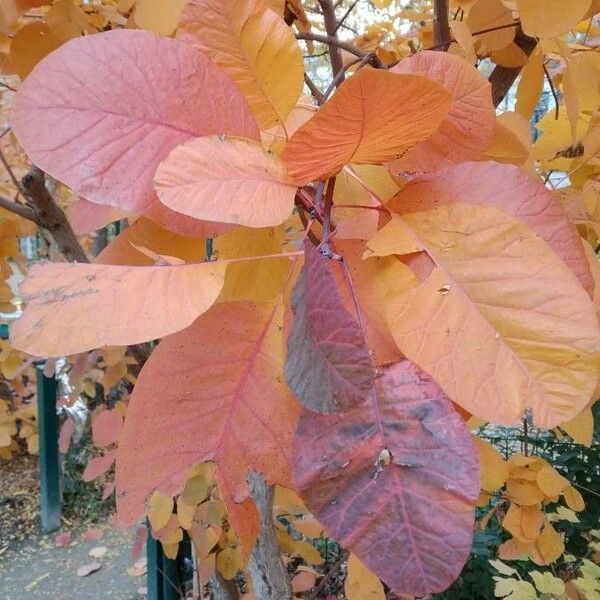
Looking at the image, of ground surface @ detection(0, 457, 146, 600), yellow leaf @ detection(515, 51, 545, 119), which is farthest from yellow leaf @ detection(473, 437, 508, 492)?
ground surface @ detection(0, 457, 146, 600)

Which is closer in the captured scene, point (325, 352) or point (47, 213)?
point (325, 352)

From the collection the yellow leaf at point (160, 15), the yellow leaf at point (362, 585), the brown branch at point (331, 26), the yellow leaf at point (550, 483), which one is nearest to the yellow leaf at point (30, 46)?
the yellow leaf at point (160, 15)

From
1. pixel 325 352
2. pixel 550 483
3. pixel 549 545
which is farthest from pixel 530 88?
pixel 549 545

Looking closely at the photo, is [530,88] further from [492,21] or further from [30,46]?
[30,46]

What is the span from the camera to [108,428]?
0.97 meters

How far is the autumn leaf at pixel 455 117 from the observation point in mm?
276

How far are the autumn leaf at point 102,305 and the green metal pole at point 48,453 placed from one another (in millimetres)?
2171

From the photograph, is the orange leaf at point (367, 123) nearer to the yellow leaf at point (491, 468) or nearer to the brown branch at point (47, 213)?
the yellow leaf at point (491, 468)

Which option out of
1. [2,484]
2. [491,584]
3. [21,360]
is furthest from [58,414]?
[491,584]

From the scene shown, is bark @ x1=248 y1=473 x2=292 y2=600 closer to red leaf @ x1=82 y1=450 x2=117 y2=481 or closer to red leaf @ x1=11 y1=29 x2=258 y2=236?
red leaf @ x1=82 y1=450 x2=117 y2=481

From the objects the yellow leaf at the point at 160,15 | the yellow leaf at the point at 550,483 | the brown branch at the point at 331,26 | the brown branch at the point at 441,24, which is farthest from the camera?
the yellow leaf at the point at 550,483

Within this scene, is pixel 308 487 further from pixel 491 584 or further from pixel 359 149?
pixel 491 584

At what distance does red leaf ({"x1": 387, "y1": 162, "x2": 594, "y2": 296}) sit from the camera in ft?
0.80

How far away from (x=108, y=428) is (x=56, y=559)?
1.44 metres
